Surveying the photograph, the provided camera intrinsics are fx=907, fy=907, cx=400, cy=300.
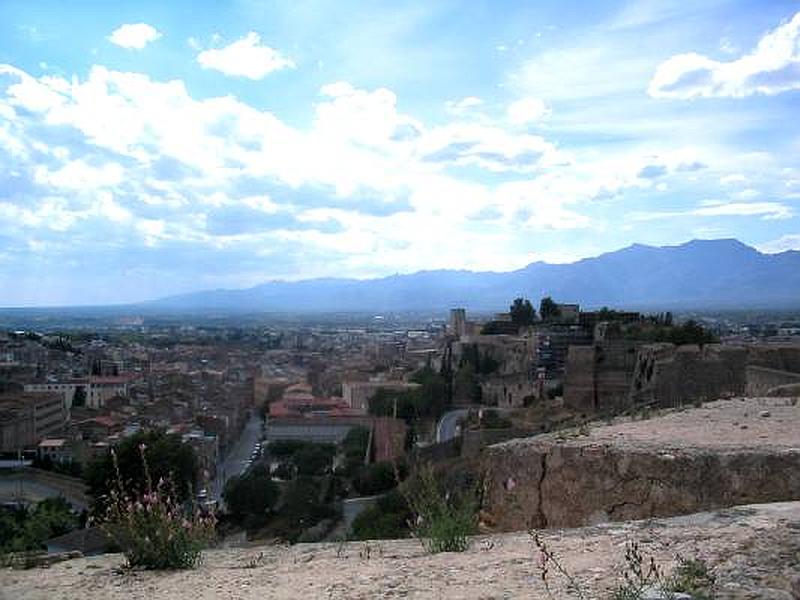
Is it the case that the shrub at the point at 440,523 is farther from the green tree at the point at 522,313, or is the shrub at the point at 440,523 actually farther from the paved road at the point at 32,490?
the green tree at the point at 522,313

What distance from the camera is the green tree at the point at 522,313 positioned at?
2157 inches

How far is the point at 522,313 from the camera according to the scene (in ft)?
183

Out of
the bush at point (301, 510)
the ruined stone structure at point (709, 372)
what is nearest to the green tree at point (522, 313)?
the bush at point (301, 510)

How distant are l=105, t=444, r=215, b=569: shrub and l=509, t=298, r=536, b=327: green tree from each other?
161 ft

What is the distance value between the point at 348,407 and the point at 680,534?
53.2 meters

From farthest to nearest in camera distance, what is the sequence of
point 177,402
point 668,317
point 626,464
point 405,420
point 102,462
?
point 177,402
point 405,420
point 668,317
point 102,462
point 626,464

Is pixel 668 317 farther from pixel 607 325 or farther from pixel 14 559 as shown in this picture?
pixel 14 559

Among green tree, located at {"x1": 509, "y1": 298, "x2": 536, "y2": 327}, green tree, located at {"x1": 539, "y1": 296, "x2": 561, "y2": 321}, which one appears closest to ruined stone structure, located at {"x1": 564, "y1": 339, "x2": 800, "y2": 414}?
green tree, located at {"x1": 539, "y1": 296, "x2": 561, "y2": 321}

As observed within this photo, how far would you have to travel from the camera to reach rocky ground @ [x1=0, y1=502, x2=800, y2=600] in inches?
164

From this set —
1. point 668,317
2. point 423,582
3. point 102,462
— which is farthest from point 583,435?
point 668,317

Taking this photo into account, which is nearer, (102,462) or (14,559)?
(14,559)

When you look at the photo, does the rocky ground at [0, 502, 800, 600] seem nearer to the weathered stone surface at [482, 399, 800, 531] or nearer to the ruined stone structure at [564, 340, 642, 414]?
the weathered stone surface at [482, 399, 800, 531]

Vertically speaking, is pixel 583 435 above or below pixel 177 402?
above

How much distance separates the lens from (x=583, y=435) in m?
7.98
